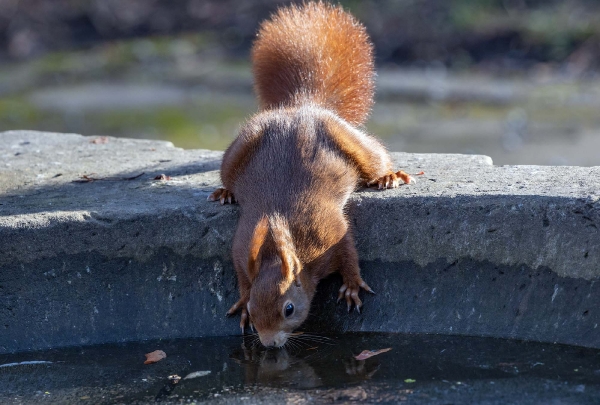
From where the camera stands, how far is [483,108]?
8.72m

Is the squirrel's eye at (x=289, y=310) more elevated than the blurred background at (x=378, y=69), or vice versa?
the blurred background at (x=378, y=69)

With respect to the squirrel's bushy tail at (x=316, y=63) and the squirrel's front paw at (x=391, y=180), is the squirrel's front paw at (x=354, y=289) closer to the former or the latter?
the squirrel's front paw at (x=391, y=180)

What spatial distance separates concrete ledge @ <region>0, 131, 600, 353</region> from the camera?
3422mm

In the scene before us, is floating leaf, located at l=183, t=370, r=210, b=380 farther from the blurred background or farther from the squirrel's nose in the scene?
the blurred background

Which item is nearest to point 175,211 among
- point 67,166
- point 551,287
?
point 67,166

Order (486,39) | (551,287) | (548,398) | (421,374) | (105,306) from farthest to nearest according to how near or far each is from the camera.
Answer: (486,39), (105,306), (551,287), (421,374), (548,398)

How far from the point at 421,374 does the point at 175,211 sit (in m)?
1.21

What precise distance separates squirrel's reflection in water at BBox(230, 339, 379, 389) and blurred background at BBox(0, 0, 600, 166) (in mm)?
3761

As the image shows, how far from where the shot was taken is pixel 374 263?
12.2 ft

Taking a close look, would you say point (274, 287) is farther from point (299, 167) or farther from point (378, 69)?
point (378, 69)

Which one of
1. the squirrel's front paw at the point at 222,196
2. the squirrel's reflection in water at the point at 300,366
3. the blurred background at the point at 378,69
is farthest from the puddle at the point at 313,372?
the blurred background at the point at 378,69

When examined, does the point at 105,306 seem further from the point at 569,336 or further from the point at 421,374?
the point at 569,336

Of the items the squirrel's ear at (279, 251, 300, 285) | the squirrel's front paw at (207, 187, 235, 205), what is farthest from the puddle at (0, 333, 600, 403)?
the squirrel's front paw at (207, 187, 235, 205)

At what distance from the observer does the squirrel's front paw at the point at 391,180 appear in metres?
3.91
